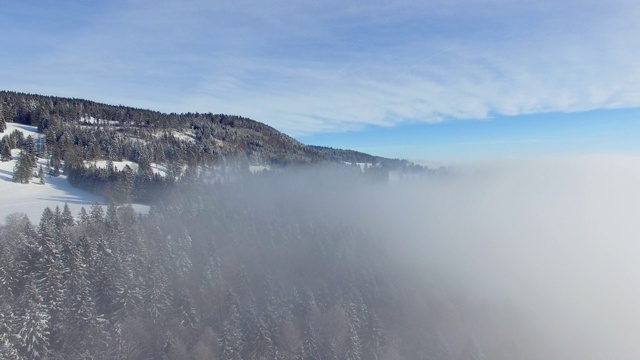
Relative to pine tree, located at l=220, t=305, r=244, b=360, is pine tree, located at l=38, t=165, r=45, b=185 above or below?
above

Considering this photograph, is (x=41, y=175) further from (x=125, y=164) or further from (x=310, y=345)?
(x=310, y=345)

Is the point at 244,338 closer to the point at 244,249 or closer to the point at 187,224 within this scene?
the point at 244,249

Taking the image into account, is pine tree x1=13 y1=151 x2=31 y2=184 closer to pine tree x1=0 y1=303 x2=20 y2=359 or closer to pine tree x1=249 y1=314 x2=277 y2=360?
pine tree x1=0 y1=303 x2=20 y2=359

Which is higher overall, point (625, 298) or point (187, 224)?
point (187, 224)

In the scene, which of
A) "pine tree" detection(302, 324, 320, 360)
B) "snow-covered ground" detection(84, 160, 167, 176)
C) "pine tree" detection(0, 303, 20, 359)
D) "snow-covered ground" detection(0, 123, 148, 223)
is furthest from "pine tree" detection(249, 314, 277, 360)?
"snow-covered ground" detection(84, 160, 167, 176)

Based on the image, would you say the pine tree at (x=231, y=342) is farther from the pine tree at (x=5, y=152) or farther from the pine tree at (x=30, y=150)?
the pine tree at (x=5, y=152)

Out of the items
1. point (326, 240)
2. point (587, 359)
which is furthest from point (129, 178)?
point (587, 359)

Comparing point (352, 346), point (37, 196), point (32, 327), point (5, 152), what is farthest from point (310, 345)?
point (5, 152)

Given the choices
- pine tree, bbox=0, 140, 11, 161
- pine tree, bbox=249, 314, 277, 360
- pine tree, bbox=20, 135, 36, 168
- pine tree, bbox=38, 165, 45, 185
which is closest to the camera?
pine tree, bbox=249, 314, 277, 360
